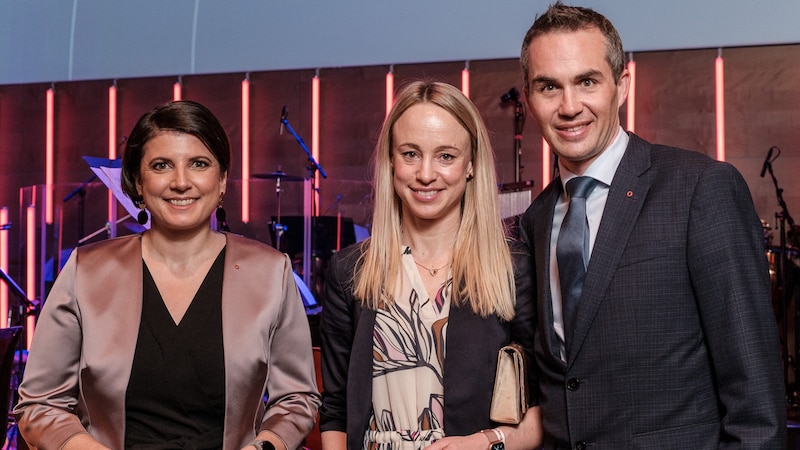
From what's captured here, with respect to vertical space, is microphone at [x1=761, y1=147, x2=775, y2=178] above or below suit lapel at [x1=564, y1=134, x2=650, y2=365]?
above

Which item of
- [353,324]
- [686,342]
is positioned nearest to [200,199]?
[353,324]

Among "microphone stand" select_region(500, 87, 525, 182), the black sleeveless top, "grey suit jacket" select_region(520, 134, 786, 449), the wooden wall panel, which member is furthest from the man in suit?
"microphone stand" select_region(500, 87, 525, 182)

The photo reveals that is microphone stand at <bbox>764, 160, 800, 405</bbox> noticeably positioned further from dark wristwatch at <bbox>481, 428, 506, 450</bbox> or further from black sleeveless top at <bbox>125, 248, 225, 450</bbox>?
black sleeveless top at <bbox>125, 248, 225, 450</bbox>

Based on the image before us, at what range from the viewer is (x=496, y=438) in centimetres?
207

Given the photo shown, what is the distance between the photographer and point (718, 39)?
7223mm

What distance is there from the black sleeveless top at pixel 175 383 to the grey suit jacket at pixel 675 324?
0.90m

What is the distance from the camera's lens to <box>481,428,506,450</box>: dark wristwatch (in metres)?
2.06

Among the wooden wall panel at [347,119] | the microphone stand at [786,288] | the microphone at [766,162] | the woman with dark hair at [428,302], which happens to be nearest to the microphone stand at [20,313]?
the wooden wall panel at [347,119]

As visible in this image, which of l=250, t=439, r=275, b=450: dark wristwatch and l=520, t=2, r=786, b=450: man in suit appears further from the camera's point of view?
l=250, t=439, r=275, b=450: dark wristwatch

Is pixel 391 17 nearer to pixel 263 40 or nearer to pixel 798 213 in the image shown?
pixel 263 40

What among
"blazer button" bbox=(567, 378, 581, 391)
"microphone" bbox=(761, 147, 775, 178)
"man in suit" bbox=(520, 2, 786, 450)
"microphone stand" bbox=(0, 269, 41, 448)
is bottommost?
"microphone stand" bbox=(0, 269, 41, 448)

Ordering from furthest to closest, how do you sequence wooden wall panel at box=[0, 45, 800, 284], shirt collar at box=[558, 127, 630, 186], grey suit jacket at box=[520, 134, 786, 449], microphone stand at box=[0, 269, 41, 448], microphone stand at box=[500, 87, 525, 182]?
microphone stand at box=[500, 87, 525, 182] < wooden wall panel at box=[0, 45, 800, 284] < microphone stand at box=[0, 269, 41, 448] < shirt collar at box=[558, 127, 630, 186] < grey suit jacket at box=[520, 134, 786, 449]

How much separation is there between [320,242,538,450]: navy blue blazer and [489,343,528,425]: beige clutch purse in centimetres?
5

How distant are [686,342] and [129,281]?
4.75 ft
